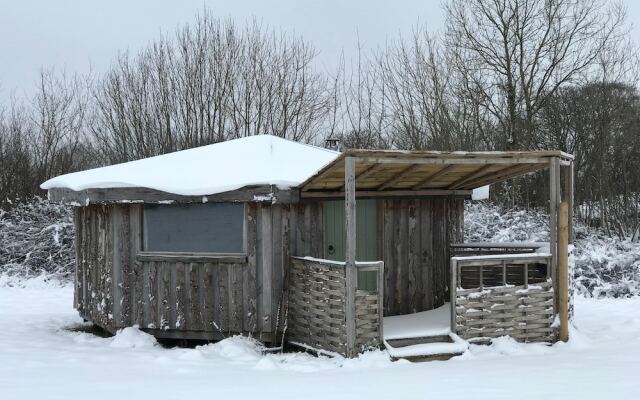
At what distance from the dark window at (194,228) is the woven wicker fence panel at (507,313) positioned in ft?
8.90

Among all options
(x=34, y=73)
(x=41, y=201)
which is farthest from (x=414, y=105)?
(x=34, y=73)

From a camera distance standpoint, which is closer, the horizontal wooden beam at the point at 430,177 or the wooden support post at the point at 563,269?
the wooden support post at the point at 563,269

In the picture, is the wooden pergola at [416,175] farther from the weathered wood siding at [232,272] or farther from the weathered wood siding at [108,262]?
the weathered wood siding at [108,262]

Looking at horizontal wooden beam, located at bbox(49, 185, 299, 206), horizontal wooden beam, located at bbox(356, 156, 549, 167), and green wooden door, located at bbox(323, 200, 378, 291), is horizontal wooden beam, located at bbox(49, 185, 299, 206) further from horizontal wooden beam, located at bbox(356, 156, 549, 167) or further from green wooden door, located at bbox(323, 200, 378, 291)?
horizontal wooden beam, located at bbox(356, 156, 549, 167)

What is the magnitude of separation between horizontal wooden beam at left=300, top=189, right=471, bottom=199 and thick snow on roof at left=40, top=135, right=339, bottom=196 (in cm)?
25

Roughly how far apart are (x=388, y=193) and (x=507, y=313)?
7.09ft

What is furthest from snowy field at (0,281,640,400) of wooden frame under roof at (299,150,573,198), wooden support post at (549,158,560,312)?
wooden frame under roof at (299,150,573,198)

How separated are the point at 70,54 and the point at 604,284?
59.2 ft

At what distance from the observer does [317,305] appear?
6.89 metres

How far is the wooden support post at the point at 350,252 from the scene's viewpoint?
6.29 m

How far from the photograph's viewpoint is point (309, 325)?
709 cm

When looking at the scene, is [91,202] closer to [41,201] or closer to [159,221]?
[159,221]

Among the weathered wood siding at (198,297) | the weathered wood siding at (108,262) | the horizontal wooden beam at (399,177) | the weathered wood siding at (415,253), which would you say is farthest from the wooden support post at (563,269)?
the weathered wood siding at (108,262)

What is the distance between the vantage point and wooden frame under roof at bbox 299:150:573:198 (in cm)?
641
